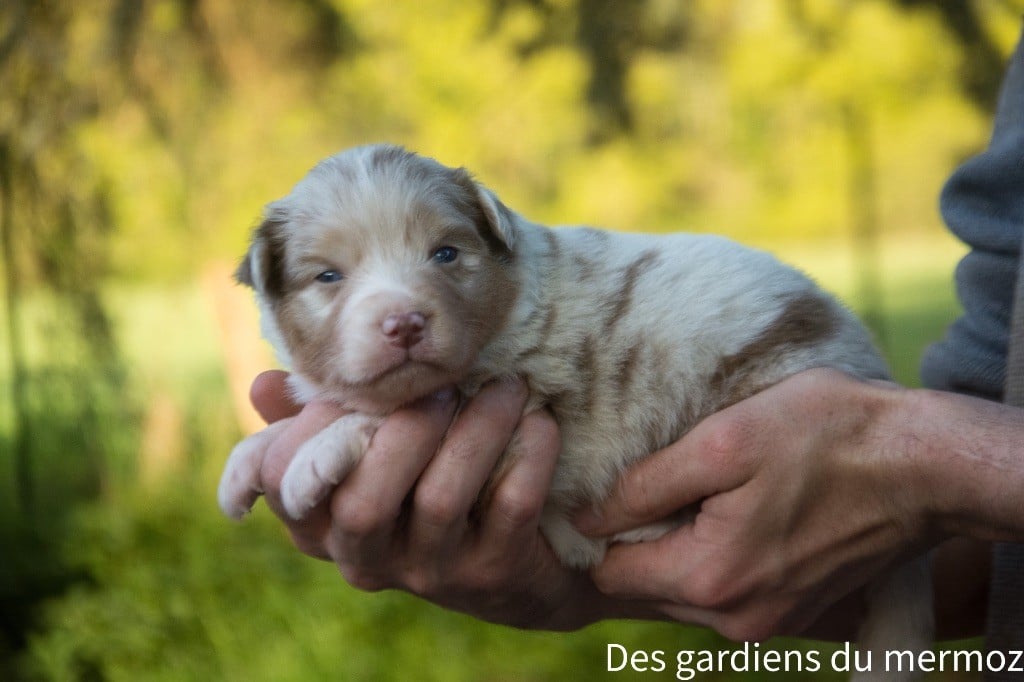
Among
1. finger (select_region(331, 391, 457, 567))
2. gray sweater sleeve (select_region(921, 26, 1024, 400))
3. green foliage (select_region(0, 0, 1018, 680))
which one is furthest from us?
green foliage (select_region(0, 0, 1018, 680))

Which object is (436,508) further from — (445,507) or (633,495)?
(633,495)

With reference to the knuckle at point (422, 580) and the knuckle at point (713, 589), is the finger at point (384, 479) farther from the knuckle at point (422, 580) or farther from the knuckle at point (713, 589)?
the knuckle at point (713, 589)

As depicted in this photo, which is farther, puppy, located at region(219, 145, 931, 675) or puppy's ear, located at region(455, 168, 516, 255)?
puppy's ear, located at region(455, 168, 516, 255)

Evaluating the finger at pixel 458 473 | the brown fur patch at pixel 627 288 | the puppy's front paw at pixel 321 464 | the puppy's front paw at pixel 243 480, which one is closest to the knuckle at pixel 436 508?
the finger at pixel 458 473

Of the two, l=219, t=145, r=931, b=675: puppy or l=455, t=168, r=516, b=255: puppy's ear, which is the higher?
l=455, t=168, r=516, b=255: puppy's ear

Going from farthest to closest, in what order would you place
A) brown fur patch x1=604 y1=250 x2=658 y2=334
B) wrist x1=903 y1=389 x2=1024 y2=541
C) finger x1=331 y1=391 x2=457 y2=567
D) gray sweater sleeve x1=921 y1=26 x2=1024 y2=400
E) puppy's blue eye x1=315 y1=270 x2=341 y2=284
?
1. gray sweater sleeve x1=921 y1=26 x2=1024 y2=400
2. brown fur patch x1=604 y1=250 x2=658 y2=334
3. puppy's blue eye x1=315 y1=270 x2=341 y2=284
4. finger x1=331 y1=391 x2=457 y2=567
5. wrist x1=903 y1=389 x2=1024 y2=541

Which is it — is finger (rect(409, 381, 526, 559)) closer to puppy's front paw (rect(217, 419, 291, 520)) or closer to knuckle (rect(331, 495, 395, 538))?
knuckle (rect(331, 495, 395, 538))

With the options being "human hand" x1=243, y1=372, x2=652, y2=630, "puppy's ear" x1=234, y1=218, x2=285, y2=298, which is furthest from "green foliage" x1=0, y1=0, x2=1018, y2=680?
"puppy's ear" x1=234, y1=218, x2=285, y2=298

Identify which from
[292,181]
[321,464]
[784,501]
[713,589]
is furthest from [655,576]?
[292,181]
